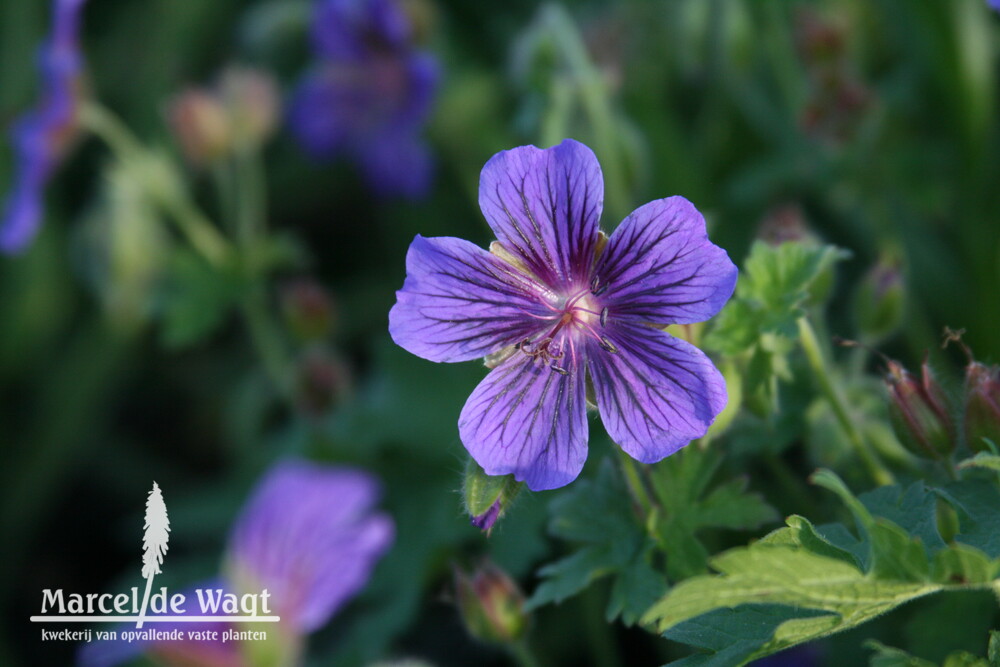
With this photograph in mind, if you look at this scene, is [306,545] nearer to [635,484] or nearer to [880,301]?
[635,484]

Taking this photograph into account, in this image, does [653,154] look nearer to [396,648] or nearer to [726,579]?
[396,648]

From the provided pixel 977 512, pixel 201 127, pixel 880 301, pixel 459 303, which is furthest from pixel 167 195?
pixel 977 512

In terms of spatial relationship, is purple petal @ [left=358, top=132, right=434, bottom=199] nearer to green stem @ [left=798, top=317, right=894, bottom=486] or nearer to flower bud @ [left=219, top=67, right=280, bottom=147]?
flower bud @ [left=219, top=67, right=280, bottom=147]

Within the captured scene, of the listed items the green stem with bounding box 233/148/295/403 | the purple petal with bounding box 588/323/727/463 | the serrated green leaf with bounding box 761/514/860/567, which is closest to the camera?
the serrated green leaf with bounding box 761/514/860/567

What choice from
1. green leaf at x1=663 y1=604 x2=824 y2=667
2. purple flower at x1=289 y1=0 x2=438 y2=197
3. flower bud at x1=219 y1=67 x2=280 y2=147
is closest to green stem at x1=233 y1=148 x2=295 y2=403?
flower bud at x1=219 y1=67 x2=280 y2=147

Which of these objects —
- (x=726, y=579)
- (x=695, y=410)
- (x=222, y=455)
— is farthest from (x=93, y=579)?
(x=726, y=579)

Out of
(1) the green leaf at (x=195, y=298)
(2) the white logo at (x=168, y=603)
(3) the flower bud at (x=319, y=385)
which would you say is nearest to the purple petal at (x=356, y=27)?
(1) the green leaf at (x=195, y=298)
